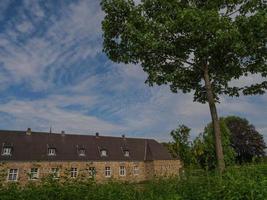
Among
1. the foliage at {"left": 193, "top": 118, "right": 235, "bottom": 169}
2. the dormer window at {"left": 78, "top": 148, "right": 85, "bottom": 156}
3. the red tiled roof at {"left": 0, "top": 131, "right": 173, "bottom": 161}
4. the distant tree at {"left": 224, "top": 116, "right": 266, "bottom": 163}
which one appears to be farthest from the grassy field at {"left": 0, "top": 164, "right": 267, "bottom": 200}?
the distant tree at {"left": 224, "top": 116, "right": 266, "bottom": 163}

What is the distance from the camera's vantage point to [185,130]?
5434cm

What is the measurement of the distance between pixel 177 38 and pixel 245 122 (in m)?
53.9

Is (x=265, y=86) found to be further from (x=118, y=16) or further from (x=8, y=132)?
(x=8, y=132)

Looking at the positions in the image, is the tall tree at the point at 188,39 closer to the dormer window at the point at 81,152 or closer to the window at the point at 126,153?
the dormer window at the point at 81,152

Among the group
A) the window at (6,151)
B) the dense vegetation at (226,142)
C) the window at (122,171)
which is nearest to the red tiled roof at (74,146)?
the window at (6,151)

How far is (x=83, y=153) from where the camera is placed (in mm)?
42000

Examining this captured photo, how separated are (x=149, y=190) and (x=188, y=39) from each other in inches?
322

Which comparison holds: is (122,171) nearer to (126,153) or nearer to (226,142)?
(126,153)

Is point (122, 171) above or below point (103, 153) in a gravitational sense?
below

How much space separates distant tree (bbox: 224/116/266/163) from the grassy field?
55.5 m

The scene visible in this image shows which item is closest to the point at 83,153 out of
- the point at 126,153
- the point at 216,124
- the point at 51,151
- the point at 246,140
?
the point at 51,151

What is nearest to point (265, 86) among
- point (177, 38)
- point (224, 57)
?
point (224, 57)

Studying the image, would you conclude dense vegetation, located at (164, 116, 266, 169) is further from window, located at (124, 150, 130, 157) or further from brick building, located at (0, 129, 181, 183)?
window, located at (124, 150, 130, 157)

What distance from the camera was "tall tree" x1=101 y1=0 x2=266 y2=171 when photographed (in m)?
11.4
